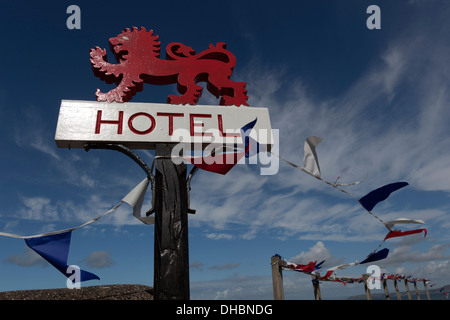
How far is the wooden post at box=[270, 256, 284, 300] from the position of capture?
6.86 meters

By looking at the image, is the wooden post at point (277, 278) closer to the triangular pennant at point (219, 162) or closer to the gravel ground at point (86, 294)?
the gravel ground at point (86, 294)

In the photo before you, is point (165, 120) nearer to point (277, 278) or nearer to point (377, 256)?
point (377, 256)

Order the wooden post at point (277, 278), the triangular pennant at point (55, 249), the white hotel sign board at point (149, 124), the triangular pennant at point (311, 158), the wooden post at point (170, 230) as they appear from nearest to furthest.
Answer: the wooden post at point (170, 230)
the triangular pennant at point (55, 249)
the white hotel sign board at point (149, 124)
the triangular pennant at point (311, 158)
the wooden post at point (277, 278)

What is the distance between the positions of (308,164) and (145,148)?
2845 millimetres

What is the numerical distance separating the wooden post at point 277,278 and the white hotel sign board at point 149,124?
321 centimetres

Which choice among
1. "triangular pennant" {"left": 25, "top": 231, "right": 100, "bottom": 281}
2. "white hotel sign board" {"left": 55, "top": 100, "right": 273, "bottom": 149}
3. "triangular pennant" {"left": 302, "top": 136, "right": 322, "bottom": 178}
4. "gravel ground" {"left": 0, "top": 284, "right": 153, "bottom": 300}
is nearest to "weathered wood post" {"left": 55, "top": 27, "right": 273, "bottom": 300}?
"white hotel sign board" {"left": 55, "top": 100, "right": 273, "bottom": 149}

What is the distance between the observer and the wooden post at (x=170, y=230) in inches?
172

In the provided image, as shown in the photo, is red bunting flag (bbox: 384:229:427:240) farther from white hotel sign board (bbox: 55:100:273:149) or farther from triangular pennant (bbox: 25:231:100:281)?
triangular pennant (bbox: 25:231:100:281)

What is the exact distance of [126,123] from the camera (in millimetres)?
5379

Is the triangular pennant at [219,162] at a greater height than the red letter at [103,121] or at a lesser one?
lesser

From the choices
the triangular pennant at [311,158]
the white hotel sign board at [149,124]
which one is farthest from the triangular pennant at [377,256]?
the white hotel sign board at [149,124]
